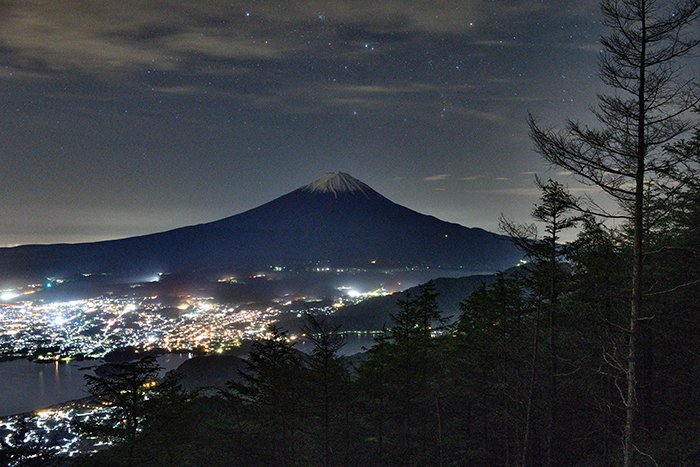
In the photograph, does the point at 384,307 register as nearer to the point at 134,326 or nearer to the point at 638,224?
the point at 134,326

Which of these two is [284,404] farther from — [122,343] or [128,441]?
[122,343]

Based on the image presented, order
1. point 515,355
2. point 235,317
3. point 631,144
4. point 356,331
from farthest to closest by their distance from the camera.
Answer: point 235,317 < point 356,331 < point 515,355 < point 631,144

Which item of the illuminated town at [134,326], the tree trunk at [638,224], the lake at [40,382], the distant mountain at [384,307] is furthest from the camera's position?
the distant mountain at [384,307]

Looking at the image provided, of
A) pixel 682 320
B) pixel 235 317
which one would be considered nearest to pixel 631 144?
pixel 682 320

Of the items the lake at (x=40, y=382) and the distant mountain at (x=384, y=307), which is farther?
the distant mountain at (x=384, y=307)

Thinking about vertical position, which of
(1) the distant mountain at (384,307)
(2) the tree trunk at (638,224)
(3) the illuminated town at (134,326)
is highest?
(2) the tree trunk at (638,224)

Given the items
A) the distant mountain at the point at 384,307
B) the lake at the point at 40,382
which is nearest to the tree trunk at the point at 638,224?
the lake at the point at 40,382

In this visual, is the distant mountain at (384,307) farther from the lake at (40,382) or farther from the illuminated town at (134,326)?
the lake at (40,382)

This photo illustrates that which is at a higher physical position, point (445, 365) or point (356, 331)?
point (445, 365)

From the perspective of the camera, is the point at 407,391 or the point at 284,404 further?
the point at 407,391
